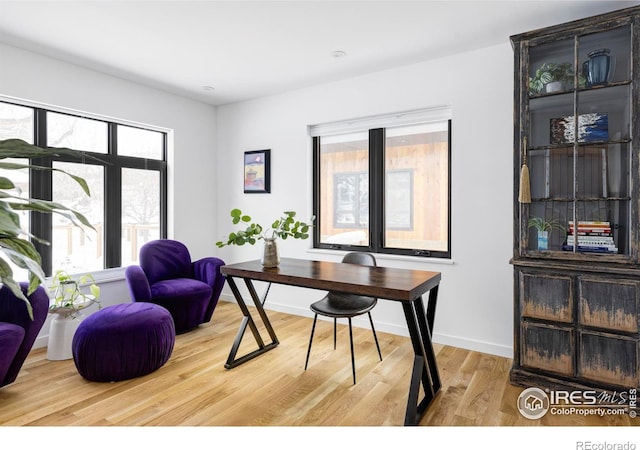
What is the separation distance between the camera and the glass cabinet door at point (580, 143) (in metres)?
2.38

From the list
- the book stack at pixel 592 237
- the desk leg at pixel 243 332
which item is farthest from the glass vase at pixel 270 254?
the book stack at pixel 592 237

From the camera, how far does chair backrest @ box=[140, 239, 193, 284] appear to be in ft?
12.4

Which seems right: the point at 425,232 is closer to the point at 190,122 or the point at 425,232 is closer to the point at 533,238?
the point at 533,238

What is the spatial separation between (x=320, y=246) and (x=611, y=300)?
2659mm

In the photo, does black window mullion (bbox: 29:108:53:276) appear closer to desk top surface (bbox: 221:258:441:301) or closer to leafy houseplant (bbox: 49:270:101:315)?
leafy houseplant (bbox: 49:270:101:315)

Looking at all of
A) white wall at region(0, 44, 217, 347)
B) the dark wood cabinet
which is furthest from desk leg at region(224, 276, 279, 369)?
the dark wood cabinet

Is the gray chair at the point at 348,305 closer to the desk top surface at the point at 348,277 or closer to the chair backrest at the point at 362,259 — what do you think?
the chair backrest at the point at 362,259

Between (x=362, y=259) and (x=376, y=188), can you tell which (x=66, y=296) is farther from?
(x=376, y=188)

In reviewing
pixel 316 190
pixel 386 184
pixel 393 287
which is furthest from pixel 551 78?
pixel 316 190

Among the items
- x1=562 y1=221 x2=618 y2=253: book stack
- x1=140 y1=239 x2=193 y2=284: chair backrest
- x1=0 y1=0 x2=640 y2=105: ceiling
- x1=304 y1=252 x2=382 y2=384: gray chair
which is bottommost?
x1=304 y1=252 x2=382 y2=384: gray chair

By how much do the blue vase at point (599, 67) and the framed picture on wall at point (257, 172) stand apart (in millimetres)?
3097

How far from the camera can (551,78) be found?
2.56 meters

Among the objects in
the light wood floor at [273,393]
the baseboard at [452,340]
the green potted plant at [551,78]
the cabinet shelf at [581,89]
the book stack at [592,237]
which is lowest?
the light wood floor at [273,393]

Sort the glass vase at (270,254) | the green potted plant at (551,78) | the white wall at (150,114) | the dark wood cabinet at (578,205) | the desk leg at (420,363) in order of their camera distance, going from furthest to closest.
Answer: the white wall at (150,114)
the glass vase at (270,254)
the green potted plant at (551,78)
the dark wood cabinet at (578,205)
the desk leg at (420,363)
